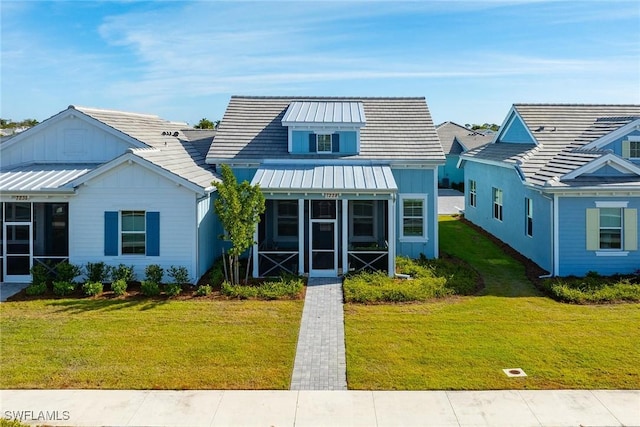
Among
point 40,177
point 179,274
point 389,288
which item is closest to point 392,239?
point 389,288

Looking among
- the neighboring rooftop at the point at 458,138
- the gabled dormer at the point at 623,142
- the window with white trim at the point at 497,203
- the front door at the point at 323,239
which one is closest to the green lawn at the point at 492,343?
the front door at the point at 323,239

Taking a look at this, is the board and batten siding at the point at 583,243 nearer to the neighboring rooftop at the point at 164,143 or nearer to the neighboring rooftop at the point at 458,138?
the neighboring rooftop at the point at 164,143

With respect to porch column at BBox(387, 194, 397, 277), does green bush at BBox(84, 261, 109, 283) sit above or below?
below

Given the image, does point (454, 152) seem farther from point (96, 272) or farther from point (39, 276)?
point (39, 276)

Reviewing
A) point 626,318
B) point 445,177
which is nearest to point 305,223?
point 626,318

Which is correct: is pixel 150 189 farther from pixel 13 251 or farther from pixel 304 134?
pixel 304 134

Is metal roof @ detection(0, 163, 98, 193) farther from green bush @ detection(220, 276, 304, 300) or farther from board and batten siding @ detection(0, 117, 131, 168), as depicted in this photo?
green bush @ detection(220, 276, 304, 300)

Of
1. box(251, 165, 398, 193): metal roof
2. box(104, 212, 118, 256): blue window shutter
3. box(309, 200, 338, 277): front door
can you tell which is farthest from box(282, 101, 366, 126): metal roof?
box(104, 212, 118, 256): blue window shutter
